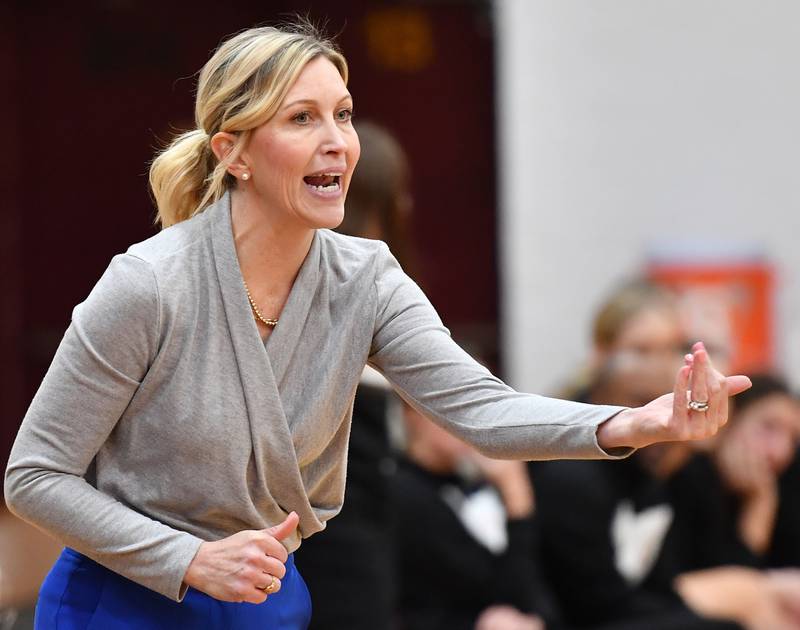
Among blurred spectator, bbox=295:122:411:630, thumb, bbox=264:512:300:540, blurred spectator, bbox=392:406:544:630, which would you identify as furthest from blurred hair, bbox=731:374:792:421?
thumb, bbox=264:512:300:540

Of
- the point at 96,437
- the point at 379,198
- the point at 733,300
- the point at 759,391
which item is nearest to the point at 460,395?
the point at 96,437

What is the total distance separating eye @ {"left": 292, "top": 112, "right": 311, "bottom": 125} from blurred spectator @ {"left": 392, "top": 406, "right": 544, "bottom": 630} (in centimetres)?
187

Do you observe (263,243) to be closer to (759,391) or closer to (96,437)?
(96,437)

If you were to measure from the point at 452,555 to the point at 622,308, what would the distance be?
0.83m

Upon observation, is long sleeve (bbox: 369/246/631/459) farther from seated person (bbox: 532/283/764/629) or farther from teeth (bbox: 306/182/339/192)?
seated person (bbox: 532/283/764/629)

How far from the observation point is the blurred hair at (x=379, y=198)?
2787 mm

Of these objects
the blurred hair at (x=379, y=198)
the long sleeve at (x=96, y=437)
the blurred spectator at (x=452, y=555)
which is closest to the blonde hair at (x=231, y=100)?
the long sleeve at (x=96, y=437)

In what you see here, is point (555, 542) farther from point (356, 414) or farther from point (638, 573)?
point (356, 414)

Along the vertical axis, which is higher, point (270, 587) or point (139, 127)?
point (139, 127)

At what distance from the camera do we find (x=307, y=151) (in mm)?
1815

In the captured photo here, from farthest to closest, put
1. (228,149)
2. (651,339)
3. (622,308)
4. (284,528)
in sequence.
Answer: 1. (622,308)
2. (651,339)
3. (228,149)
4. (284,528)

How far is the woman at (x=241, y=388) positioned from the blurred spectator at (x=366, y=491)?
822mm

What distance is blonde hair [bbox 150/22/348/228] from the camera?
1.80m

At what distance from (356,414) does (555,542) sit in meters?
1.13
